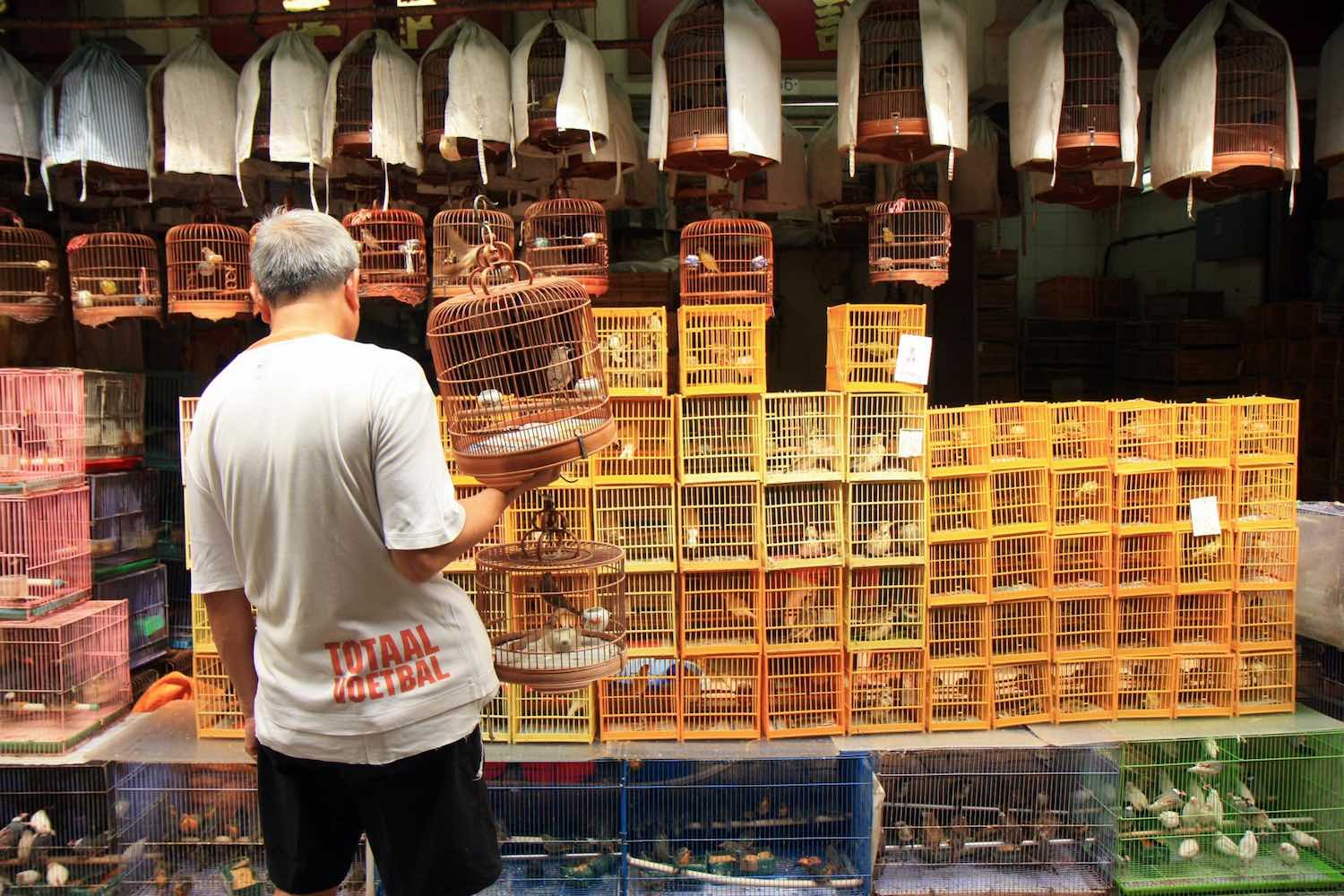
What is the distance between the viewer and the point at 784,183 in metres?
5.62

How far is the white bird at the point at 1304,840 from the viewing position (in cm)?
416

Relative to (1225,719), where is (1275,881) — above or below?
below

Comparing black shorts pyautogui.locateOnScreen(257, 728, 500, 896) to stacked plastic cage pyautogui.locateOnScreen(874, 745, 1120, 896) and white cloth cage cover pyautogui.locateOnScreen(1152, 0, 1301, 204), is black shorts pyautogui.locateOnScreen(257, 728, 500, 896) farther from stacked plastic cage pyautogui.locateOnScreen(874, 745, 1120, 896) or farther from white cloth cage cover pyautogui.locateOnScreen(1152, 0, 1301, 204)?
white cloth cage cover pyautogui.locateOnScreen(1152, 0, 1301, 204)

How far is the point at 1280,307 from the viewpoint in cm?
821

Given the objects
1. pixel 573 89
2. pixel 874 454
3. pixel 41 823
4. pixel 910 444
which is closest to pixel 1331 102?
pixel 910 444

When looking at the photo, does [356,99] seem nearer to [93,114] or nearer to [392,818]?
[93,114]

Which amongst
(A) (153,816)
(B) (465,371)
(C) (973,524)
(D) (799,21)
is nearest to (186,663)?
(A) (153,816)

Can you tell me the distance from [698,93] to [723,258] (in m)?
0.80

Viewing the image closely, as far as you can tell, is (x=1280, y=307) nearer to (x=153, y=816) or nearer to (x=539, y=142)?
(x=539, y=142)

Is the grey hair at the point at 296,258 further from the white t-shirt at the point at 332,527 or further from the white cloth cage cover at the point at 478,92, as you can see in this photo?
the white cloth cage cover at the point at 478,92

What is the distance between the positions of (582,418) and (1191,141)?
3.41m

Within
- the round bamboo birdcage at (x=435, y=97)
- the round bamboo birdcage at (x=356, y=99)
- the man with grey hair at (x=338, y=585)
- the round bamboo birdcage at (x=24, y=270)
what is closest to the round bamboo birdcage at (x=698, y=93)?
the round bamboo birdcage at (x=435, y=97)

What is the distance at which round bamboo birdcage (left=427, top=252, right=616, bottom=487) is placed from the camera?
8.20 ft

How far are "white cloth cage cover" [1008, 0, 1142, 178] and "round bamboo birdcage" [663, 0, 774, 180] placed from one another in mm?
1220
